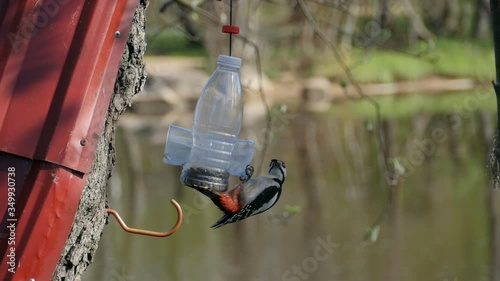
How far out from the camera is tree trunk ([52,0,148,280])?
108 inches

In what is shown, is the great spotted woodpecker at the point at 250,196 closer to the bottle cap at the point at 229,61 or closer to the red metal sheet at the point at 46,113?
the bottle cap at the point at 229,61

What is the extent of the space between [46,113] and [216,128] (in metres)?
1.01

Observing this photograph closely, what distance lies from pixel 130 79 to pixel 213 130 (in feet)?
2.46

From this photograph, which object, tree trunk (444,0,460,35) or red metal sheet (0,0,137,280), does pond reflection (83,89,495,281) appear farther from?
tree trunk (444,0,460,35)

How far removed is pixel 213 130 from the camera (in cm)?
354

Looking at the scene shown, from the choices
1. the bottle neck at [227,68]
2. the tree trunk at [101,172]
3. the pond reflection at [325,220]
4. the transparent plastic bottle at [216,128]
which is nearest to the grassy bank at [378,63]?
the pond reflection at [325,220]

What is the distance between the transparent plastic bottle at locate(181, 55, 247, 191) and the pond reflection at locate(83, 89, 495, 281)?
1.76 metres

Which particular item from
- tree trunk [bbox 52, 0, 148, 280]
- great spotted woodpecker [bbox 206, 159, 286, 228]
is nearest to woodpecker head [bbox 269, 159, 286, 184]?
great spotted woodpecker [bbox 206, 159, 286, 228]

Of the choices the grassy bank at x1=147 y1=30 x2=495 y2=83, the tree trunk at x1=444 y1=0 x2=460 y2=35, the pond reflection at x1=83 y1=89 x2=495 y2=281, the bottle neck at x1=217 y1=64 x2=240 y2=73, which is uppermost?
the tree trunk at x1=444 y1=0 x2=460 y2=35

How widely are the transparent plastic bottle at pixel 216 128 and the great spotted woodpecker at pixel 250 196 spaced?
0.04 m

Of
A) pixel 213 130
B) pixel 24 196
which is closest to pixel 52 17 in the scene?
pixel 24 196

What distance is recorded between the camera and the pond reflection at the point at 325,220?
29.4ft

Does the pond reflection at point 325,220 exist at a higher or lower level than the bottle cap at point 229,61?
higher

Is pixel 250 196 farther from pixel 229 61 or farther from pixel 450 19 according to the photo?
pixel 450 19
